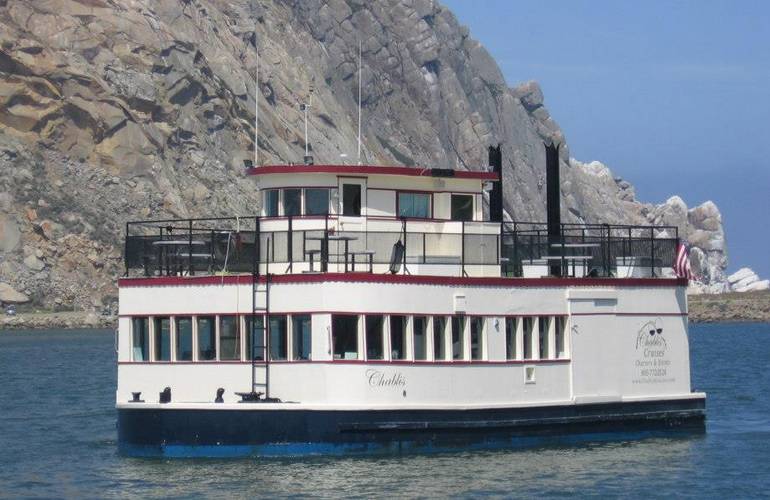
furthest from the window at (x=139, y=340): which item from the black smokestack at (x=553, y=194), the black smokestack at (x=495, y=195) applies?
the black smokestack at (x=495, y=195)

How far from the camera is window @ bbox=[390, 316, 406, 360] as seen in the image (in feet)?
94.2

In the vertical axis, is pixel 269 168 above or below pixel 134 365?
above

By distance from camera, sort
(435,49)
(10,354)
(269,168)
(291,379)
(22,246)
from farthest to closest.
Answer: (435,49)
(22,246)
(10,354)
(269,168)
(291,379)

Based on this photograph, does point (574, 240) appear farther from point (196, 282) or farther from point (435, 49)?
point (435, 49)

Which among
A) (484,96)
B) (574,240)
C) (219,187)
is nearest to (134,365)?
(574,240)

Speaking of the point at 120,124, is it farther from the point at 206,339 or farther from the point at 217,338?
the point at 217,338

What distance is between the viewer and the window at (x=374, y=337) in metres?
28.5

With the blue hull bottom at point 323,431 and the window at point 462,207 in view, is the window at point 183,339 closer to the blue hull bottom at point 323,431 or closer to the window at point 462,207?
the blue hull bottom at point 323,431

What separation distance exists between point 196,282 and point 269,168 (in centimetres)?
277

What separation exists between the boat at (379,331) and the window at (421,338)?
0.02 meters

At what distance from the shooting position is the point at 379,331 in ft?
93.9

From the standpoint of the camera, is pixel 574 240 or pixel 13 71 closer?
pixel 574 240

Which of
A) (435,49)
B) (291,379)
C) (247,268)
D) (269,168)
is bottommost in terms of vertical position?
(291,379)

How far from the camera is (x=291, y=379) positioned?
93.7ft
